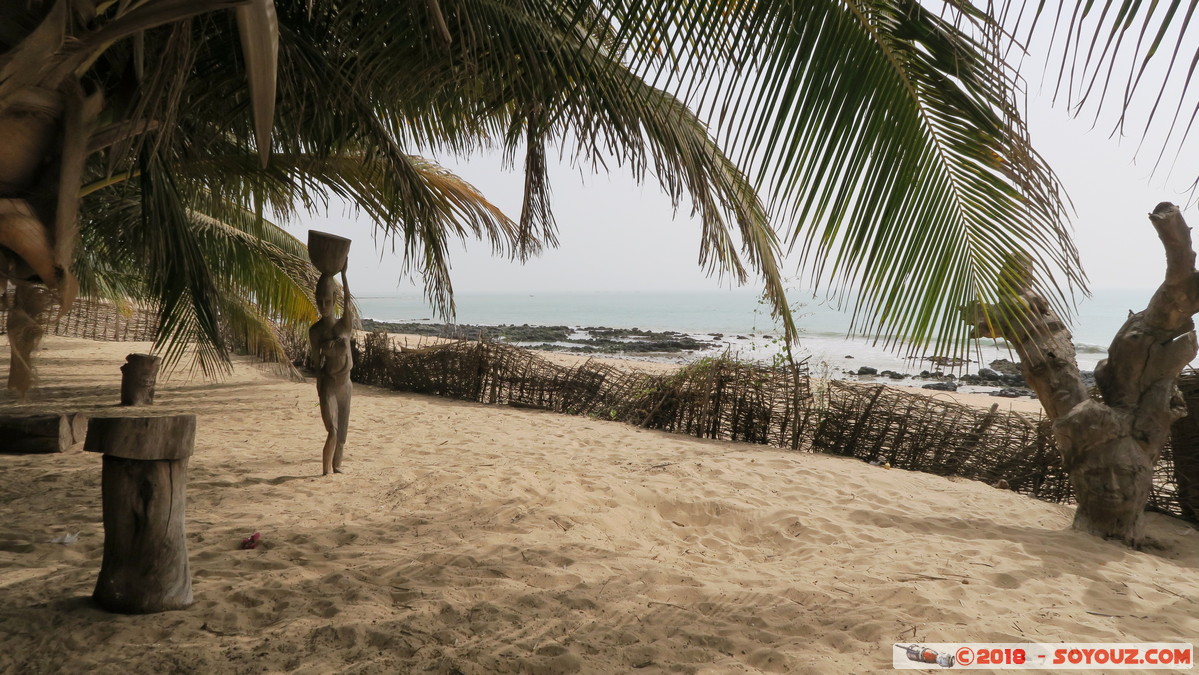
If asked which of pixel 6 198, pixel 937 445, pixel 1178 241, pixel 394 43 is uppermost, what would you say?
pixel 394 43

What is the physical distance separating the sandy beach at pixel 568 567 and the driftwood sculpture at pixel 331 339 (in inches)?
16.8

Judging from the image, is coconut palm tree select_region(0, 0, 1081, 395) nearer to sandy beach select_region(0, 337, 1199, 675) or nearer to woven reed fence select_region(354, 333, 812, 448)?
sandy beach select_region(0, 337, 1199, 675)

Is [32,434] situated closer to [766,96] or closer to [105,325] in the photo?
[766,96]

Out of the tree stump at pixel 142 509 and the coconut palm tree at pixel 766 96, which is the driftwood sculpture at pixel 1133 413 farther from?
the tree stump at pixel 142 509

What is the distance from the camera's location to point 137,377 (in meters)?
7.28

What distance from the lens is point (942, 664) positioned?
2.50 metres

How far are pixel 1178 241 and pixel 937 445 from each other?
245 centimetres

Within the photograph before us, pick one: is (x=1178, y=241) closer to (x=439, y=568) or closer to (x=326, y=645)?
(x=439, y=568)

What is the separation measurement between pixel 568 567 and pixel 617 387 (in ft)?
14.7

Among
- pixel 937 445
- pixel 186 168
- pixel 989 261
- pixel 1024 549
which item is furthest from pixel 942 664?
pixel 186 168

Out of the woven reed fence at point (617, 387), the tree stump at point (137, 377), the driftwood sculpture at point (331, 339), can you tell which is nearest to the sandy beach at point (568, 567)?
the driftwood sculpture at point (331, 339)

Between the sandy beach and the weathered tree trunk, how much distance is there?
125 millimetres

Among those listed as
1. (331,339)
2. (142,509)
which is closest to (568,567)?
(142,509)

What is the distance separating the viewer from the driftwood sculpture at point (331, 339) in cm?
456
